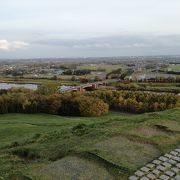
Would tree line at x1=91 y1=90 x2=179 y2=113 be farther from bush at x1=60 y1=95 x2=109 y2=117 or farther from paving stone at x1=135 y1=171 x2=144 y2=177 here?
paving stone at x1=135 y1=171 x2=144 y2=177

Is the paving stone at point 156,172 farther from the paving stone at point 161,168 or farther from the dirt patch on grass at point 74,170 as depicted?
the dirt patch on grass at point 74,170

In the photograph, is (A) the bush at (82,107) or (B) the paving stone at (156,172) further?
(A) the bush at (82,107)

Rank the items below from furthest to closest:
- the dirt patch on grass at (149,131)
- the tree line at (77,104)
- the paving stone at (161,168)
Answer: the tree line at (77,104), the dirt patch on grass at (149,131), the paving stone at (161,168)

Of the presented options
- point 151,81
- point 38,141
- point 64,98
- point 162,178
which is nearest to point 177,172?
point 162,178

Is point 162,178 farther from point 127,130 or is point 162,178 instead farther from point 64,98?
point 64,98

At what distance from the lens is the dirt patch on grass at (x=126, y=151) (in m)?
9.64

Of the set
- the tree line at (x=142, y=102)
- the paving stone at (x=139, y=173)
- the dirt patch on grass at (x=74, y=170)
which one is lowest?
the tree line at (x=142, y=102)

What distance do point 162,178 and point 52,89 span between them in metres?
63.9

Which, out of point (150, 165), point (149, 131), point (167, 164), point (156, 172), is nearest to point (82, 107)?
point (149, 131)

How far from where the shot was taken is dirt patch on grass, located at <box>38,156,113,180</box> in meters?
8.57

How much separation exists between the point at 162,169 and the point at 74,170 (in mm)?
2444

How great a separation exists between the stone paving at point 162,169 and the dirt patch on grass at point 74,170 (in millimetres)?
830

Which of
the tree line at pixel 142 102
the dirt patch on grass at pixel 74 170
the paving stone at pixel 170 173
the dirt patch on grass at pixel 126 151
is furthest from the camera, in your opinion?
the tree line at pixel 142 102

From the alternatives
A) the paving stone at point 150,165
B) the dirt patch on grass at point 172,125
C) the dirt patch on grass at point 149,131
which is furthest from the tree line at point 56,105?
the paving stone at point 150,165
